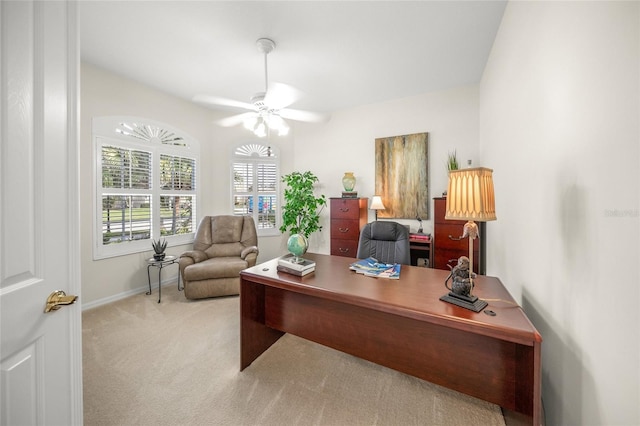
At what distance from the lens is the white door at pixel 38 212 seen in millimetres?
699

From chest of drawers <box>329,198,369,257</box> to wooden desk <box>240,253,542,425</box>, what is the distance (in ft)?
Result: 5.47

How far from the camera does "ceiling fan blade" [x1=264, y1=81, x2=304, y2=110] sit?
1917 millimetres

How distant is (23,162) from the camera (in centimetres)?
74

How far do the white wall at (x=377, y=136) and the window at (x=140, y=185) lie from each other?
76.2 inches

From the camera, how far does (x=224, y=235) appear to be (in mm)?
3764

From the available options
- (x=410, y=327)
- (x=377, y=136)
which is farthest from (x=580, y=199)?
(x=377, y=136)

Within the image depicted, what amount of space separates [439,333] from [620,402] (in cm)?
68

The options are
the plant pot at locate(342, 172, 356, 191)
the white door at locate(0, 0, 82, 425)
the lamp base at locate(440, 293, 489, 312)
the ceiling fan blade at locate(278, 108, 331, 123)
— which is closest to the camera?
the white door at locate(0, 0, 82, 425)

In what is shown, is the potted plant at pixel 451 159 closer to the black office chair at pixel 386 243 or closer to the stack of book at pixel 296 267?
the black office chair at pixel 386 243

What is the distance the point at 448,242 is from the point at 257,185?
320 cm

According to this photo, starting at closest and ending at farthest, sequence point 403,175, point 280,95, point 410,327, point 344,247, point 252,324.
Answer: point 410,327 < point 252,324 < point 280,95 < point 403,175 < point 344,247

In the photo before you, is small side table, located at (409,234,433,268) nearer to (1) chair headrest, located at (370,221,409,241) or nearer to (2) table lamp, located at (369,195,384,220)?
(2) table lamp, located at (369,195,384,220)

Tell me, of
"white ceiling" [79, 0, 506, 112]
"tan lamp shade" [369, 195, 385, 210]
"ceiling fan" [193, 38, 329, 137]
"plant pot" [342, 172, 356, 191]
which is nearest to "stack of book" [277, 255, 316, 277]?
"ceiling fan" [193, 38, 329, 137]

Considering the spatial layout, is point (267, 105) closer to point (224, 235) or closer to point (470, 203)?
point (470, 203)
